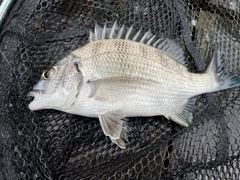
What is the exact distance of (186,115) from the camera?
1.83m

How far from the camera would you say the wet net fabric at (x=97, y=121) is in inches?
64.4

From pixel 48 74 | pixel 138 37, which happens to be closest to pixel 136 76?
pixel 138 37

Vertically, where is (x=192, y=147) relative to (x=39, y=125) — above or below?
below

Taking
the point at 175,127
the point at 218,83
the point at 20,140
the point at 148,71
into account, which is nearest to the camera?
the point at 20,140

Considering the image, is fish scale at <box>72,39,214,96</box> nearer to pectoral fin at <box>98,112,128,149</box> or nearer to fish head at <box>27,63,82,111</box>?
fish head at <box>27,63,82,111</box>

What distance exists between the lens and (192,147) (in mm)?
1998

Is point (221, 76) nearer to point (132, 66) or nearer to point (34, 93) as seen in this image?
point (132, 66)

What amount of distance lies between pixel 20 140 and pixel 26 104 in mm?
247

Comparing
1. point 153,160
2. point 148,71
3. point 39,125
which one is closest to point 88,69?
point 148,71

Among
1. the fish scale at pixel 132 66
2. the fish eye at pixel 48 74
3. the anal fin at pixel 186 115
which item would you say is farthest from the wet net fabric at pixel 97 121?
the fish scale at pixel 132 66

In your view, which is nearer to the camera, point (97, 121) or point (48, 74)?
point (48, 74)

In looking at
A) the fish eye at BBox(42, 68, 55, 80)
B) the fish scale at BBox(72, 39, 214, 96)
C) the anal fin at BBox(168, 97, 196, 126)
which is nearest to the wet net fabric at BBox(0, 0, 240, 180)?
the anal fin at BBox(168, 97, 196, 126)

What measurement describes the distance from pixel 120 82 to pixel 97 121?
33 cm

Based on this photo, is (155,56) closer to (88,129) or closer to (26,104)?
(88,129)
